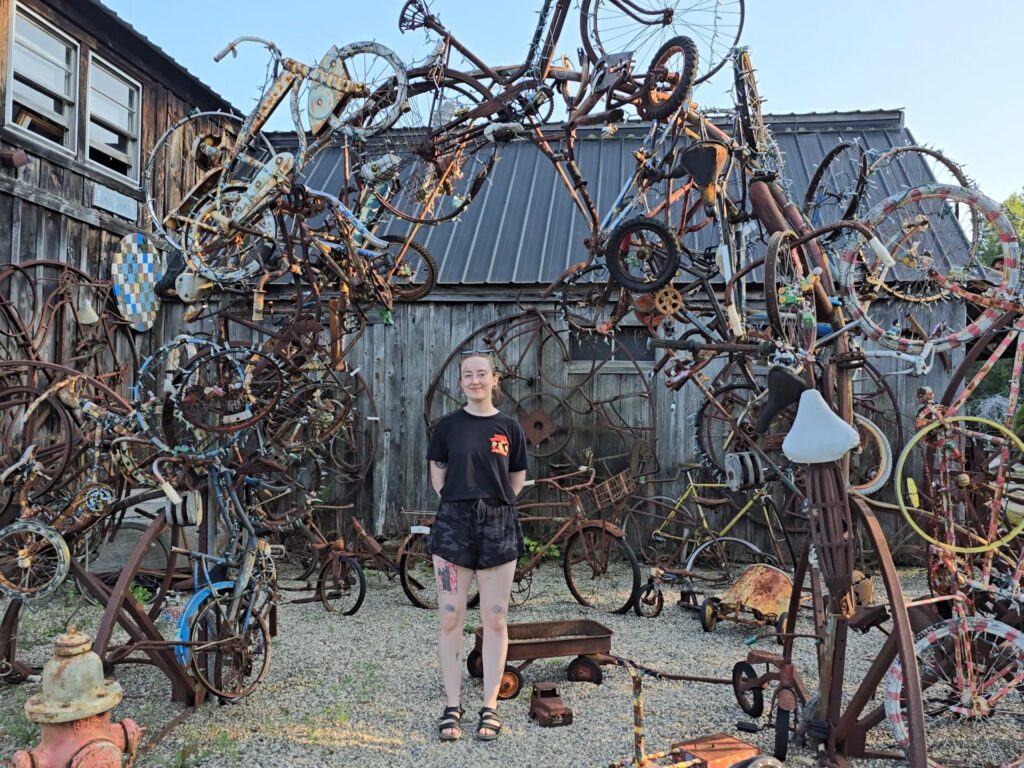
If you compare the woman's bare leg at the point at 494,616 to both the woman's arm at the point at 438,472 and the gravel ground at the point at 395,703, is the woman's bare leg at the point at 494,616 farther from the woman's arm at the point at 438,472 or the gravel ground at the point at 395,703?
the woman's arm at the point at 438,472

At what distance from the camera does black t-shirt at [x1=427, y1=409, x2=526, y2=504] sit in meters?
4.05

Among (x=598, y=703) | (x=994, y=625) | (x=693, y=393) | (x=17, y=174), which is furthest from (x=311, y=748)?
(x=17, y=174)

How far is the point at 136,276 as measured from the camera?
15.8ft

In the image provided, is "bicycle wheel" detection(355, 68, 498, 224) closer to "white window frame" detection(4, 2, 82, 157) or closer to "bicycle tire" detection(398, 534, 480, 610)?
"bicycle tire" detection(398, 534, 480, 610)

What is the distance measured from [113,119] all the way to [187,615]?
776 cm

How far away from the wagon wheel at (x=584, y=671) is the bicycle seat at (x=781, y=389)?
2098mm

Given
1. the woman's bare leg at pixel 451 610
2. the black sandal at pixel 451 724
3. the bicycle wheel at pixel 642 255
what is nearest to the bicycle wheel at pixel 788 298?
the bicycle wheel at pixel 642 255

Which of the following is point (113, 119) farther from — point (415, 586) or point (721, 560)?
point (721, 560)

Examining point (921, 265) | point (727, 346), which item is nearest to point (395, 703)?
point (727, 346)

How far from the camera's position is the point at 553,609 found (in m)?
6.90

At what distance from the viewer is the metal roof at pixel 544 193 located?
9.52 m

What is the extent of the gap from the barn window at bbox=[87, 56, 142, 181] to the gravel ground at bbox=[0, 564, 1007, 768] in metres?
5.77

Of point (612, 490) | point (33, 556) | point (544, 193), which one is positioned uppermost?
point (544, 193)

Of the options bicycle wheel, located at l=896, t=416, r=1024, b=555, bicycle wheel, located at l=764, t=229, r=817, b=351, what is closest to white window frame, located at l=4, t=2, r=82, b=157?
bicycle wheel, located at l=764, t=229, r=817, b=351
